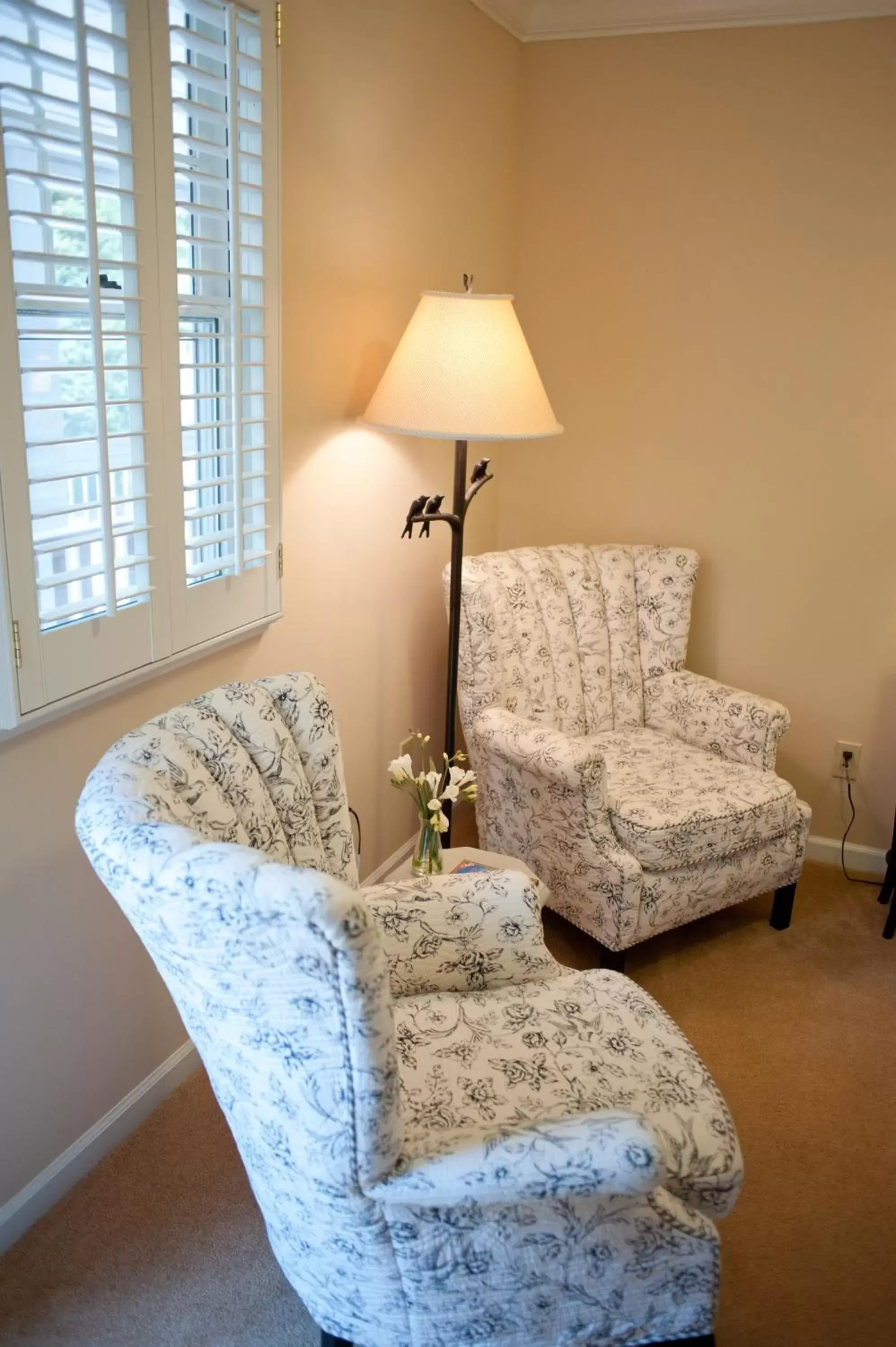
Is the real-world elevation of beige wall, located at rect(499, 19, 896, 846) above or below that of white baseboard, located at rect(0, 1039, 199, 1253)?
above

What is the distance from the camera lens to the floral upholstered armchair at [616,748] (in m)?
2.65

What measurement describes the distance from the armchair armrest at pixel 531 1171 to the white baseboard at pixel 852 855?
231 cm

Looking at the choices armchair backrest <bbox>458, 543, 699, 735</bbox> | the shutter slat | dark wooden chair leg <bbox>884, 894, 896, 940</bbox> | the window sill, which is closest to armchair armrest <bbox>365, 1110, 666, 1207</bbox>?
the window sill

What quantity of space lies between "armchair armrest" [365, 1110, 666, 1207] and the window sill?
89cm

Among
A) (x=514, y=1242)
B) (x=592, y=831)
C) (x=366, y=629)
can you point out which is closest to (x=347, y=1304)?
(x=514, y=1242)

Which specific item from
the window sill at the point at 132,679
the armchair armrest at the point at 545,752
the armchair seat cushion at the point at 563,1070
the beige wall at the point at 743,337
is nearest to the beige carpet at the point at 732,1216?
the armchair seat cushion at the point at 563,1070

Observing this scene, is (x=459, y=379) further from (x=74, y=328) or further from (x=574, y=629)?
(x=574, y=629)

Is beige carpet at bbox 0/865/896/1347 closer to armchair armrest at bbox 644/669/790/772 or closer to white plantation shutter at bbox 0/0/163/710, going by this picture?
armchair armrest at bbox 644/669/790/772

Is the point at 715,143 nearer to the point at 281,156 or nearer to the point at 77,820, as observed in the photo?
the point at 281,156

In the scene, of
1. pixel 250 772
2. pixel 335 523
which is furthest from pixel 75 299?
pixel 335 523

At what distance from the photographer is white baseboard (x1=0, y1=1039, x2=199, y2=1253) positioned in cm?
192

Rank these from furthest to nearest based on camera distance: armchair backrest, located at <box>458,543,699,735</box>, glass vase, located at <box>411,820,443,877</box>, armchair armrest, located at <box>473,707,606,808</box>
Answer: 1. armchair backrest, located at <box>458,543,699,735</box>
2. armchair armrest, located at <box>473,707,606,808</box>
3. glass vase, located at <box>411,820,443,877</box>

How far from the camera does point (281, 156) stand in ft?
7.14

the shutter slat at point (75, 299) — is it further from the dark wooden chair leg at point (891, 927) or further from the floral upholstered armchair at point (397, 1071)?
the dark wooden chair leg at point (891, 927)
